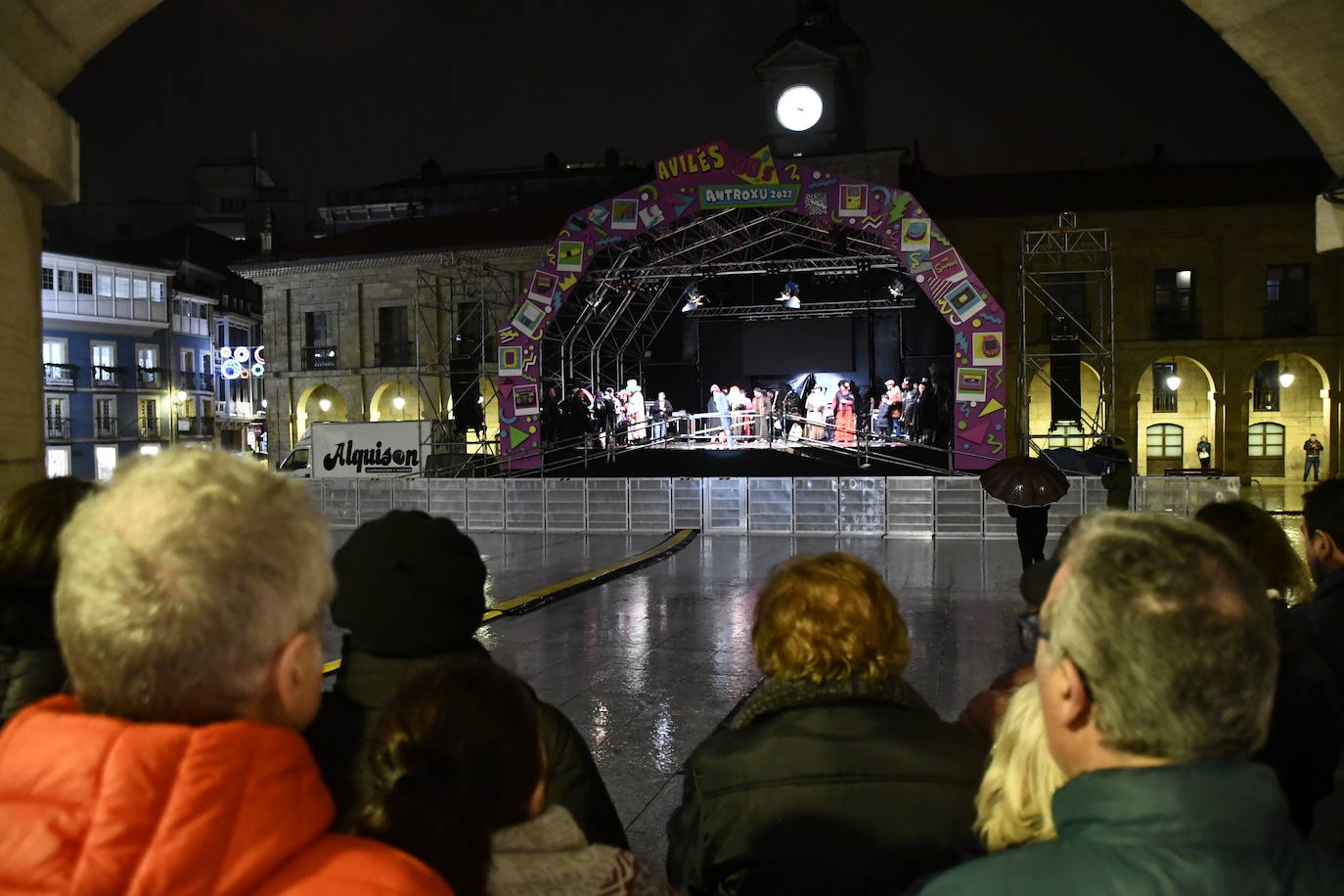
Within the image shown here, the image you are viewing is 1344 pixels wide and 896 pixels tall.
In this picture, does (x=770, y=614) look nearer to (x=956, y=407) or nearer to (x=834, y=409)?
(x=956, y=407)

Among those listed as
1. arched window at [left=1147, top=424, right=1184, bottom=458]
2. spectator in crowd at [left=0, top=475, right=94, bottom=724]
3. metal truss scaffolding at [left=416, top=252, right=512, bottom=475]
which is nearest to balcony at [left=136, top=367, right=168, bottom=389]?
metal truss scaffolding at [left=416, top=252, right=512, bottom=475]

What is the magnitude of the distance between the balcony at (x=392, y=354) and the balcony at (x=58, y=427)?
591 inches

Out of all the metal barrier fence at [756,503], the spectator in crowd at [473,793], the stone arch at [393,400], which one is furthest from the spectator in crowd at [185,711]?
the stone arch at [393,400]

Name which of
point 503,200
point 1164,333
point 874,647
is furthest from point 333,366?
point 874,647

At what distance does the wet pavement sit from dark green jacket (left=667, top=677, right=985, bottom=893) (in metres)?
2.04

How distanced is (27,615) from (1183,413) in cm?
3332

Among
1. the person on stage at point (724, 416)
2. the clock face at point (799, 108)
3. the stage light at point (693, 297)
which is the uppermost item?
the clock face at point (799, 108)

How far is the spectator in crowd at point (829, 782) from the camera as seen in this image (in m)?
2.21

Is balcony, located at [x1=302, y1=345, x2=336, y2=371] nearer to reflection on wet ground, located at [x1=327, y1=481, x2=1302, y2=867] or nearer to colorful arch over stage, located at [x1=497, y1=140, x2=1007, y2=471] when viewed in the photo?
colorful arch over stage, located at [x1=497, y1=140, x2=1007, y2=471]

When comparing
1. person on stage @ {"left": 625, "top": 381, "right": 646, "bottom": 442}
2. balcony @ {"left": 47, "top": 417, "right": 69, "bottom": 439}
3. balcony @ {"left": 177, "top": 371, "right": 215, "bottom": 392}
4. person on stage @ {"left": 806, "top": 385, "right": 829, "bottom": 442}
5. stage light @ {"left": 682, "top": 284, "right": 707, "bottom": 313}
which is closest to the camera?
stage light @ {"left": 682, "top": 284, "right": 707, "bottom": 313}

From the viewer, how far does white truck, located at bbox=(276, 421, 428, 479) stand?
2189cm

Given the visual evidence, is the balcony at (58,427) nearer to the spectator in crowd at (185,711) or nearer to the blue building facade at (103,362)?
the blue building facade at (103,362)

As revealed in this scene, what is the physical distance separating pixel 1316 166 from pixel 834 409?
18.0 metres

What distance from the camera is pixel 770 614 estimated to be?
265cm
